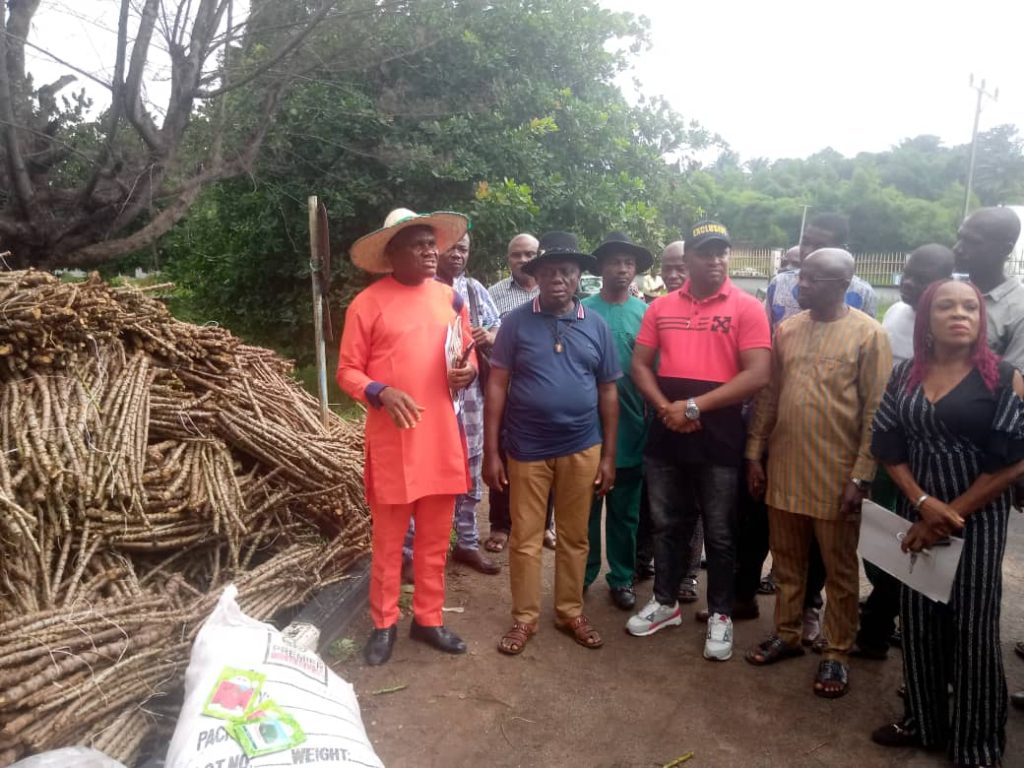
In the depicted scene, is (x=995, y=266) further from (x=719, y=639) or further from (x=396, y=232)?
(x=396, y=232)

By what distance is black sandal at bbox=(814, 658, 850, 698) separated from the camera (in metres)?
3.33

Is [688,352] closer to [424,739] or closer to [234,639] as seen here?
[424,739]

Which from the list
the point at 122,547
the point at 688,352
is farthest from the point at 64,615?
the point at 688,352

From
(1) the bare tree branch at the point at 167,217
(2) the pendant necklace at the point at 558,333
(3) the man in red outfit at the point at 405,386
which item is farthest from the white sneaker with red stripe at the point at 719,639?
(1) the bare tree branch at the point at 167,217

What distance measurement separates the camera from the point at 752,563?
13.4 ft

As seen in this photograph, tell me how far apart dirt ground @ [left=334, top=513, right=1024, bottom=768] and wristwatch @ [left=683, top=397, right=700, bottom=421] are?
4.03 ft

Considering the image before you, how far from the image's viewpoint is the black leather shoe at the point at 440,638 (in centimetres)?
372

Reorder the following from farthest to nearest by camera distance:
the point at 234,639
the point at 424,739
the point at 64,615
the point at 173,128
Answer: the point at 173,128, the point at 424,739, the point at 64,615, the point at 234,639

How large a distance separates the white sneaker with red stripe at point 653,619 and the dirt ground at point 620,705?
0.16 feet

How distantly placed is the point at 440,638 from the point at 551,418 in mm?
1233

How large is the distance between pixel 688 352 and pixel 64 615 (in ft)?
9.38

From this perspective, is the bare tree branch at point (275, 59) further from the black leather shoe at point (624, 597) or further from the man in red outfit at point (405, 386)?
the black leather shoe at point (624, 597)

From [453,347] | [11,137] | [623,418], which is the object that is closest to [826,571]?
[623,418]

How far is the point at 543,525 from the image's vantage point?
3.75 metres
